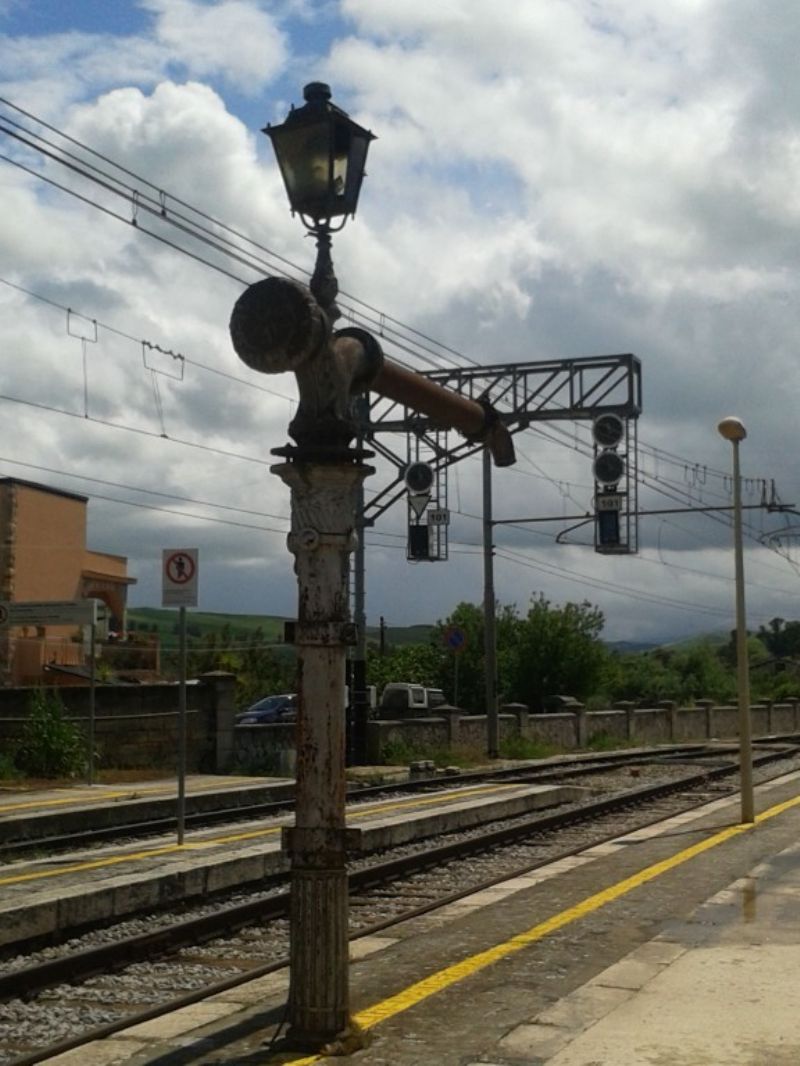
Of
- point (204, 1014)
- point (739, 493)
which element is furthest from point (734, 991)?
point (739, 493)

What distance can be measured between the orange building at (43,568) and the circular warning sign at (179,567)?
3433 cm

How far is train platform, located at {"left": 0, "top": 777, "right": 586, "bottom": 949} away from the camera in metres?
9.77

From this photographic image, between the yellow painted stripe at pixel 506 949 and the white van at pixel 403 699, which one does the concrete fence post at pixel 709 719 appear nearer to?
the white van at pixel 403 699

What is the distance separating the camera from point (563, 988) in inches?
299

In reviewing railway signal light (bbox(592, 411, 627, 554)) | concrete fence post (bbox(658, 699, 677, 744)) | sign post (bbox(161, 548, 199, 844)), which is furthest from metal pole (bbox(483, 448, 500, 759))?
sign post (bbox(161, 548, 199, 844))

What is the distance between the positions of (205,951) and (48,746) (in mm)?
14241

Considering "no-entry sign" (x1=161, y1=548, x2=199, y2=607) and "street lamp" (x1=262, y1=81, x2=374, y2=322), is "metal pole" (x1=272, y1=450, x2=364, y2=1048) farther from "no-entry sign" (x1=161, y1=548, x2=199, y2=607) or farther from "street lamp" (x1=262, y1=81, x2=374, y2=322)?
"no-entry sign" (x1=161, y1=548, x2=199, y2=607)

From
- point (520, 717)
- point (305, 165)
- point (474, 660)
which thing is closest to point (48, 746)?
point (305, 165)

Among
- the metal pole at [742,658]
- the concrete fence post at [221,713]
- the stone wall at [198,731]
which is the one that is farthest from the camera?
the concrete fence post at [221,713]

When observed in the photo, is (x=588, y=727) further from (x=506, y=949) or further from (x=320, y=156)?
(x=320, y=156)

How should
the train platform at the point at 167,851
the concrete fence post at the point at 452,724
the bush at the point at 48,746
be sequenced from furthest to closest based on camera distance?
1. the concrete fence post at the point at 452,724
2. the bush at the point at 48,746
3. the train platform at the point at 167,851

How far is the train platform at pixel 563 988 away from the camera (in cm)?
631

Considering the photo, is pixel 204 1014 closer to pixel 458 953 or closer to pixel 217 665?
pixel 458 953

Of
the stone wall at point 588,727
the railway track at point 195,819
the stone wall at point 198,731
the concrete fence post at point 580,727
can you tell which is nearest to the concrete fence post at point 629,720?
the stone wall at point 588,727
